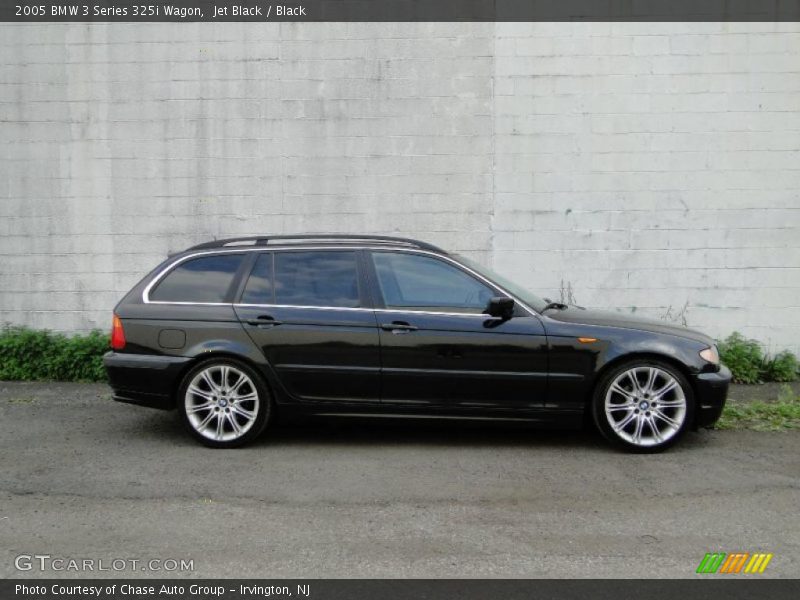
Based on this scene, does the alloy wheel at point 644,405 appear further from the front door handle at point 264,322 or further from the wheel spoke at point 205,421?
the wheel spoke at point 205,421

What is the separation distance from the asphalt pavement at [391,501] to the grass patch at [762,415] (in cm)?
28

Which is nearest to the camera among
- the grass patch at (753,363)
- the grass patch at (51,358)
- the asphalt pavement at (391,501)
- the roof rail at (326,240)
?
the asphalt pavement at (391,501)

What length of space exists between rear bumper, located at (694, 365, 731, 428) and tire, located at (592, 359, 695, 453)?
0.08 metres

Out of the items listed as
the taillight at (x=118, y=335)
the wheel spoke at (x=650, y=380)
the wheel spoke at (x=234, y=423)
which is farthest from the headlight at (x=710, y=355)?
the taillight at (x=118, y=335)

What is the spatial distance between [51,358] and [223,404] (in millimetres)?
3673

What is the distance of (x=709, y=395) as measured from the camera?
5.89m

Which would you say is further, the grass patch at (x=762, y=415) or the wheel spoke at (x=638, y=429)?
the grass patch at (x=762, y=415)

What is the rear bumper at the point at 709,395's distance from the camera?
5.88m

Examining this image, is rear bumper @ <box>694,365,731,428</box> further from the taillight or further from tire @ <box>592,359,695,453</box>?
the taillight

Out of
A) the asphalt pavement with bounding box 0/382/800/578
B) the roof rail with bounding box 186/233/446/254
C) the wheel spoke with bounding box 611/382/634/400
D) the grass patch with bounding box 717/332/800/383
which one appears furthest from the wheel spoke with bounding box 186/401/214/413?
the grass patch with bounding box 717/332/800/383

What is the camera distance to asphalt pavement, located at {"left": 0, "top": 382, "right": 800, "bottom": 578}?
410cm

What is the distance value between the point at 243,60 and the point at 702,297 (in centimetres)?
584
